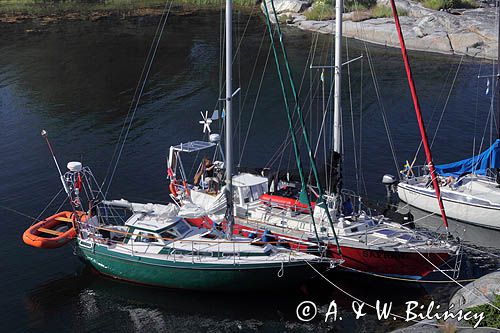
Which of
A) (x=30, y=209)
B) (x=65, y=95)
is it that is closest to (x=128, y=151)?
(x=30, y=209)

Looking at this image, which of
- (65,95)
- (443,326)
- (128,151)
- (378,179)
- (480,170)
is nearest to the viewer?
(443,326)

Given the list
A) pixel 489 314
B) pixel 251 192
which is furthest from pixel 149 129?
pixel 489 314

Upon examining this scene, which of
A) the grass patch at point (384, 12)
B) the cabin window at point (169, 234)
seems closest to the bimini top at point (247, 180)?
the cabin window at point (169, 234)

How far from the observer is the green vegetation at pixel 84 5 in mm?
99375

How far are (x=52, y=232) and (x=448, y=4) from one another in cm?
7001

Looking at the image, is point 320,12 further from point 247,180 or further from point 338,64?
point 338,64

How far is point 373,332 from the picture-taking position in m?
30.1

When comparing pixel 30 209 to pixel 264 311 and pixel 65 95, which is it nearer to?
pixel 264 311

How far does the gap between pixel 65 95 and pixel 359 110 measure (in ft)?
92.7

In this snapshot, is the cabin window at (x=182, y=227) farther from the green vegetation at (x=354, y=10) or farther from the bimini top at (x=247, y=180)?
the green vegetation at (x=354, y=10)

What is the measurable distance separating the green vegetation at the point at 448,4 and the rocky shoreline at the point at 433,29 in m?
1.59

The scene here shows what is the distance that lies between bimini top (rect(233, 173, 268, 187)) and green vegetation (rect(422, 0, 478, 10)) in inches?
2398

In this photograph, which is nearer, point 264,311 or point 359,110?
point 264,311

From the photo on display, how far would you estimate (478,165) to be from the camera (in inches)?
1614
